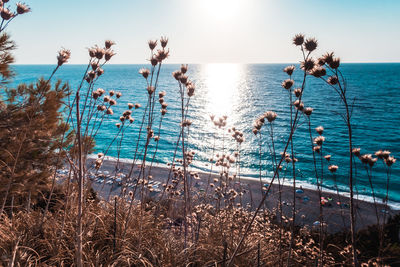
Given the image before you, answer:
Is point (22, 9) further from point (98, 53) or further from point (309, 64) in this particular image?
point (309, 64)

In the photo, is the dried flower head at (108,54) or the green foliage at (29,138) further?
the green foliage at (29,138)

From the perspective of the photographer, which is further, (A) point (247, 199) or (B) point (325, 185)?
(B) point (325, 185)

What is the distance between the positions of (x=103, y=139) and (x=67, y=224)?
92.4ft

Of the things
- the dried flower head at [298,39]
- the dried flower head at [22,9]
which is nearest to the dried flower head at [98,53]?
the dried flower head at [22,9]

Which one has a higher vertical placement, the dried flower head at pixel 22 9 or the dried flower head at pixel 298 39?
the dried flower head at pixel 22 9

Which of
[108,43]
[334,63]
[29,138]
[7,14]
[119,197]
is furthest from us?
[29,138]

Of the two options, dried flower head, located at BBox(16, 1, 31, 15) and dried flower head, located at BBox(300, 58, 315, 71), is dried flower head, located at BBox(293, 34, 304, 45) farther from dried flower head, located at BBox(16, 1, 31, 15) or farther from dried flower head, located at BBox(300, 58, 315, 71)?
dried flower head, located at BBox(16, 1, 31, 15)

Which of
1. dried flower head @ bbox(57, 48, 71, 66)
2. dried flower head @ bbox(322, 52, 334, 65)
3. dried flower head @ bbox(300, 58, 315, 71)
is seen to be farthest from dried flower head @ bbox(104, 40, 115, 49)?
dried flower head @ bbox(322, 52, 334, 65)

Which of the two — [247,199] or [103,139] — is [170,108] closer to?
[103,139]

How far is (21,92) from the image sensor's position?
4.14m

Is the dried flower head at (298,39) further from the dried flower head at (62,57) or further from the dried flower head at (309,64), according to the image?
the dried flower head at (62,57)

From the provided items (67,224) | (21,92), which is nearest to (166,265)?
(67,224)

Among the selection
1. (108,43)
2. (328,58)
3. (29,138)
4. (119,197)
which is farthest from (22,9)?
(328,58)

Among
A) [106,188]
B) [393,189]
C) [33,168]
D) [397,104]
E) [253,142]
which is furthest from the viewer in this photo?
[397,104]
